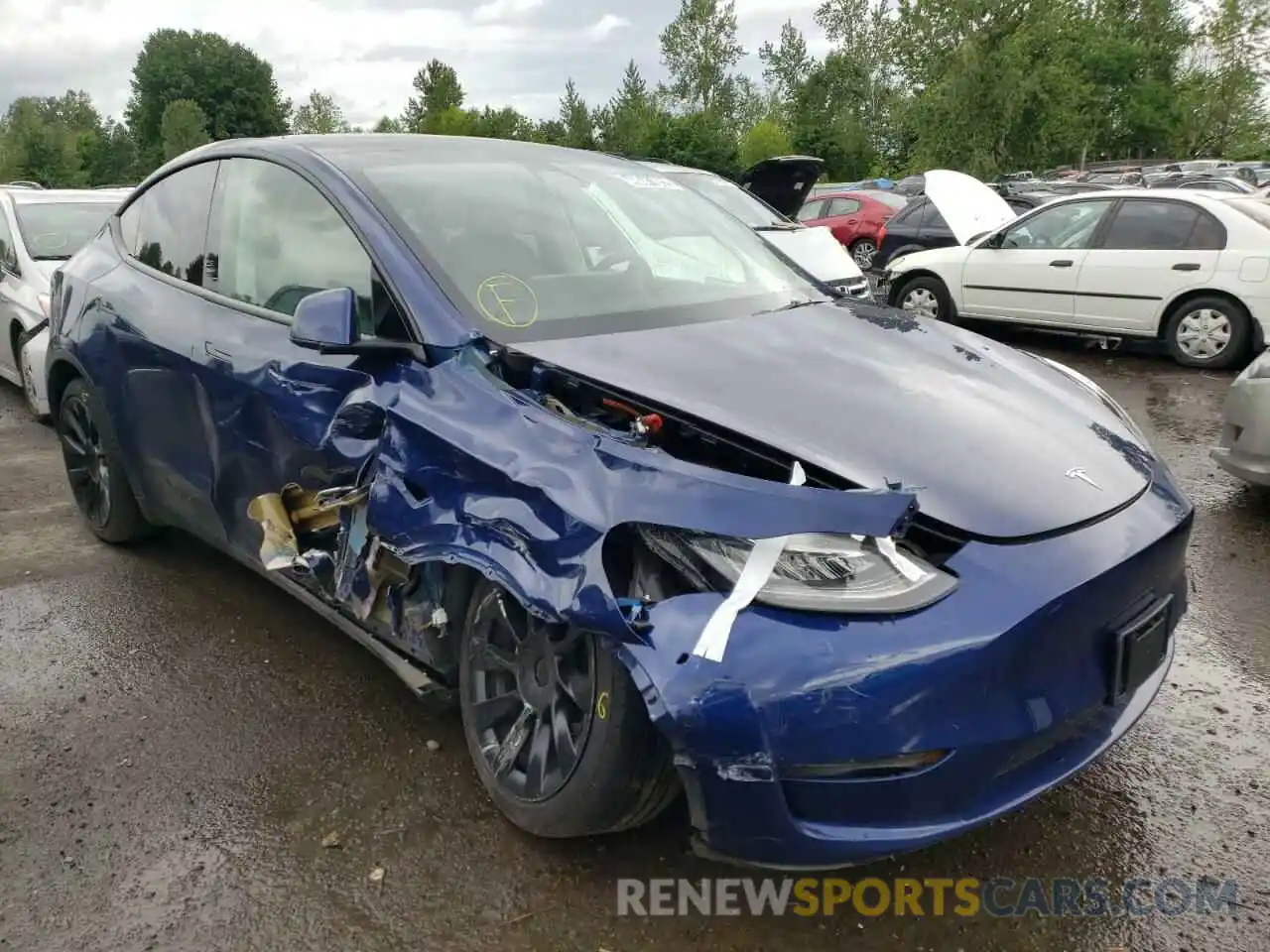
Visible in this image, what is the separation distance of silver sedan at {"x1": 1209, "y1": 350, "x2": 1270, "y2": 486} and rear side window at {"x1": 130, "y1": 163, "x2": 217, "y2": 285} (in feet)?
14.6

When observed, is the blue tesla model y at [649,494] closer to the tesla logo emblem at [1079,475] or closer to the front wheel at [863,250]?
the tesla logo emblem at [1079,475]

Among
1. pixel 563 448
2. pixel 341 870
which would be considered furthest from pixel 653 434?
pixel 341 870

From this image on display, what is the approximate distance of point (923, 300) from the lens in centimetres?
1014

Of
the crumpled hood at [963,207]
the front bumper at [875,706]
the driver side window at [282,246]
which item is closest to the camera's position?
the front bumper at [875,706]

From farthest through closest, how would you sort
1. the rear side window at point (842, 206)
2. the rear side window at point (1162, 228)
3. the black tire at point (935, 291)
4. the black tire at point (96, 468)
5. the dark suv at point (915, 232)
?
the rear side window at point (842, 206)
the dark suv at point (915, 232)
the black tire at point (935, 291)
the rear side window at point (1162, 228)
the black tire at point (96, 468)

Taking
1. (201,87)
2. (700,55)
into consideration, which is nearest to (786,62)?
(700,55)

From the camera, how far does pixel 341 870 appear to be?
240cm

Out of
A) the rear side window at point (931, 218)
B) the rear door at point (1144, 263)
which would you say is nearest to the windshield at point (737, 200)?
the rear door at point (1144, 263)

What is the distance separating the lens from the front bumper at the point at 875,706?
1850 mm

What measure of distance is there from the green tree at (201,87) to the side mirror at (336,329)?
78600 mm

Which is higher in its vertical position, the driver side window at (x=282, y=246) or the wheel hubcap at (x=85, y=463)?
the driver side window at (x=282, y=246)


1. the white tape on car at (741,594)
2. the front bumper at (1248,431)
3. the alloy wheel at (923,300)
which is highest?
the white tape on car at (741,594)

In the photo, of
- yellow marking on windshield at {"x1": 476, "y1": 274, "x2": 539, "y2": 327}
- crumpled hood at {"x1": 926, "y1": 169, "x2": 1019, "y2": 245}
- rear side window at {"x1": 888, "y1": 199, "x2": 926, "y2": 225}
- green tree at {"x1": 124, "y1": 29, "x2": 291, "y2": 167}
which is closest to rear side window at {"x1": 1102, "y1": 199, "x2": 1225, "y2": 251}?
crumpled hood at {"x1": 926, "y1": 169, "x2": 1019, "y2": 245}

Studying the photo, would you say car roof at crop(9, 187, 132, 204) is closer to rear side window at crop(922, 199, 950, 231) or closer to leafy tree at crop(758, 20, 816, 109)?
rear side window at crop(922, 199, 950, 231)
